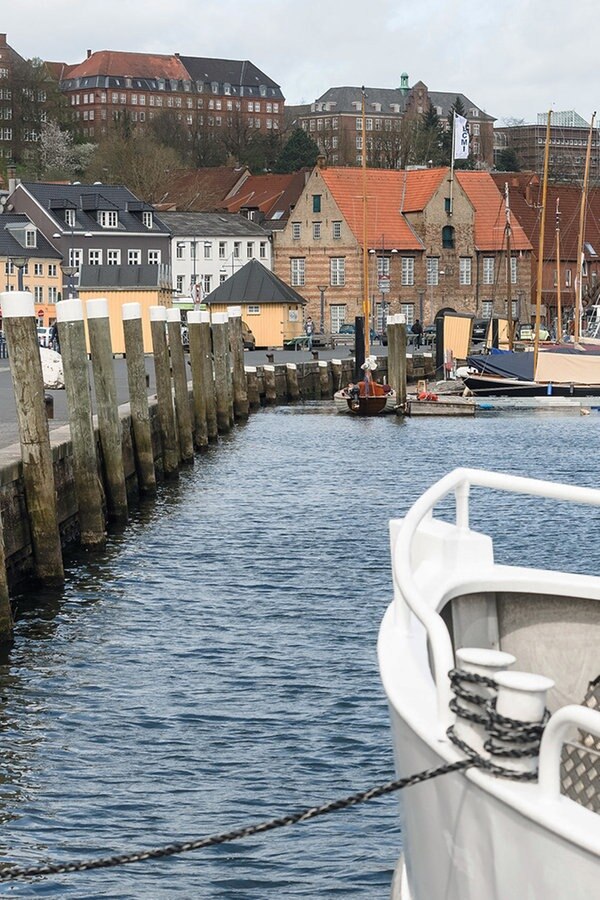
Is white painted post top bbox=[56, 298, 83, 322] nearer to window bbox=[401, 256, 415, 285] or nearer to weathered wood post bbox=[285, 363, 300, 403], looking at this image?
weathered wood post bbox=[285, 363, 300, 403]

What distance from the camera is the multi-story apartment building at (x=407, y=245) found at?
96.5 metres

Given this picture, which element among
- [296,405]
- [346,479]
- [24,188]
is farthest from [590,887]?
[24,188]

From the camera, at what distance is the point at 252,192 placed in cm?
12294

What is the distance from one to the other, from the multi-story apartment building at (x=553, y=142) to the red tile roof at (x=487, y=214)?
51784mm

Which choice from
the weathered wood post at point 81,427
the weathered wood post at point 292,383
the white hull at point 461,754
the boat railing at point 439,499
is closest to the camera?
the white hull at point 461,754

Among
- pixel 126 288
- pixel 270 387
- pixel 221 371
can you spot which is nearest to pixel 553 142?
pixel 126 288

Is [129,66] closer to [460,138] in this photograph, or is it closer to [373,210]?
A: [373,210]

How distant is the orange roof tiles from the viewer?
96125 millimetres

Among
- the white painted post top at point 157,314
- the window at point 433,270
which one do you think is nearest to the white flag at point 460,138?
the window at point 433,270

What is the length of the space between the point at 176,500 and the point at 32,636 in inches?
390

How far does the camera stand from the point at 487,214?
98.8 metres

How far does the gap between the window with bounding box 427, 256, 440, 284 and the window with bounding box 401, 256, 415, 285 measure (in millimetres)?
1061

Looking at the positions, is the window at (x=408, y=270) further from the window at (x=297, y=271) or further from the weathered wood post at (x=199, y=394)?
the weathered wood post at (x=199, y=394)

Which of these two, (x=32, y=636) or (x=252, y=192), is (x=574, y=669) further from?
(x=252, y=192)
